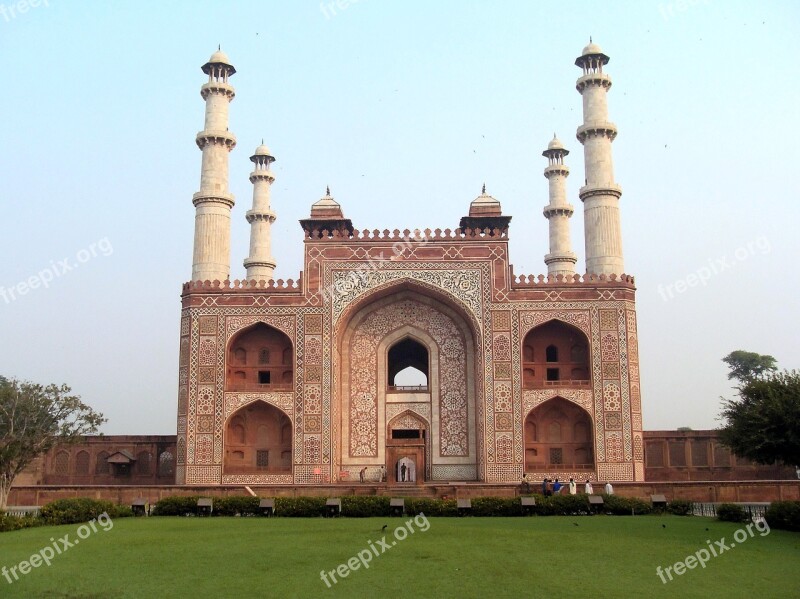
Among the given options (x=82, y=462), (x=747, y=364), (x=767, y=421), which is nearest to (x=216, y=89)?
(x=82, y=462)

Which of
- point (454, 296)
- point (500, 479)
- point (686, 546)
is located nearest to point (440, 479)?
point (500, 479)

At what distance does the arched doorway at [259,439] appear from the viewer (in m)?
25.9

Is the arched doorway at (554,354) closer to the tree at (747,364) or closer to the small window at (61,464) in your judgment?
the small window at (61,464)

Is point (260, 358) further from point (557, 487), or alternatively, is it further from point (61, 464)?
point (557, 487)

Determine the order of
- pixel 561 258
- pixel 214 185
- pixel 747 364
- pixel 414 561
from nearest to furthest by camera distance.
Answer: pixel 414 561, pixel 214 185, pixel 561 258, pixel 747 364

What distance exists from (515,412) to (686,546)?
12.1 metres

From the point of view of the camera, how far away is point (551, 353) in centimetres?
2675

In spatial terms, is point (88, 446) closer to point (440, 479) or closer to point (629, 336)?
point (440, 479)

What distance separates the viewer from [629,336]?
2545 cm

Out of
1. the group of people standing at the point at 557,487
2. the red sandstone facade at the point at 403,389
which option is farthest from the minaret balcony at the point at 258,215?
the group of people standing at the point at 557,487

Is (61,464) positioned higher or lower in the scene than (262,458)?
lower

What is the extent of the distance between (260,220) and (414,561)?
24.0 meters

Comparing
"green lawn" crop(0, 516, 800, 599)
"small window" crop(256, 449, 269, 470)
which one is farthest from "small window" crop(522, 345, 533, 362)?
"green lawn" crop(0, 516, 800, 599)

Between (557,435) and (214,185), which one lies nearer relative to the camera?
(557,435)
